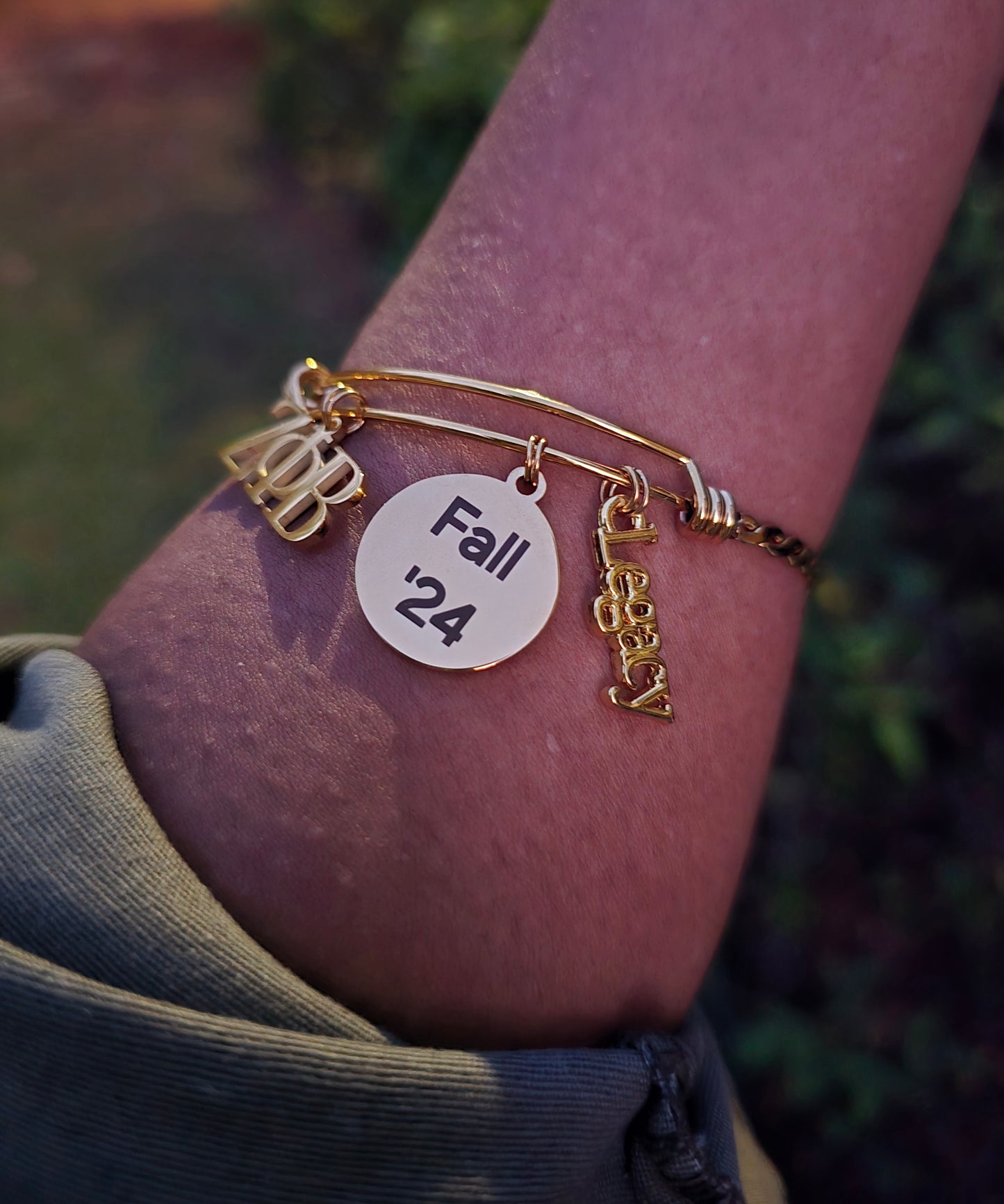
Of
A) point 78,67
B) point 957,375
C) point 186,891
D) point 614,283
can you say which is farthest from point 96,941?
point 78,67

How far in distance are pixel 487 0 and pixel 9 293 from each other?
2817 mm

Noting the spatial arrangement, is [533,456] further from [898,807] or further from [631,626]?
[898,807]

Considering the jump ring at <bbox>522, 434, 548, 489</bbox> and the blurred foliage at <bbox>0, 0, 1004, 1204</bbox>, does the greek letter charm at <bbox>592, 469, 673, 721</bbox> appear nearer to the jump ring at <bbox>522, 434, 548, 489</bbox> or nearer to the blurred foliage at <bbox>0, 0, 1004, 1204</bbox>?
the jump ring at <bbox>522, 434, 548, 489</bbox>

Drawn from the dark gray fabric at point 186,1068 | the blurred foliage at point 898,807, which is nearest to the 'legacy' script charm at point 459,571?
the dark gray fabric at point 186,1068

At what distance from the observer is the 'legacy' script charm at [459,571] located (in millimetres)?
883

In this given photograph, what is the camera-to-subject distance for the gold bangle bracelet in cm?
93

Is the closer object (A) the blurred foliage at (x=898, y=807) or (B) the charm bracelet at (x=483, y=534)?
(B) the charm bracelet at (x=483, y=534)

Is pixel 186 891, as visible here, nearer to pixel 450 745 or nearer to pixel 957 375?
pixel 450 745

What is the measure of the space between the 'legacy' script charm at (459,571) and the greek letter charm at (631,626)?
50 millimetres

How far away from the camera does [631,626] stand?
904 millimetres

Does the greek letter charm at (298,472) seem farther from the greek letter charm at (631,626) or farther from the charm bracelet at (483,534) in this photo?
the greek letter charm at (631,626)

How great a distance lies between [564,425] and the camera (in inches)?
37.4

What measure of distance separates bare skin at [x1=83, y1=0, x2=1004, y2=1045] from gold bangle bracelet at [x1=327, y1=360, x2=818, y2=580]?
0.02 metres

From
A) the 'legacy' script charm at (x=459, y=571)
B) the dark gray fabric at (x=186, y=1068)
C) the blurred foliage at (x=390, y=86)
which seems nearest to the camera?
the dark gray fabric at (x=186, y=1068)
